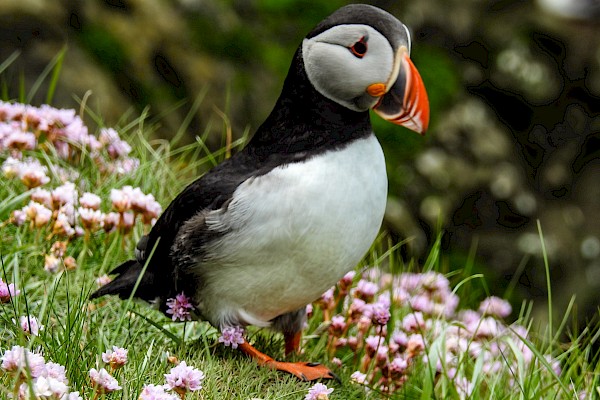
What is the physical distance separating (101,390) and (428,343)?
5.20 ft

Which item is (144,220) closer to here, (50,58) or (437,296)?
(437,296)

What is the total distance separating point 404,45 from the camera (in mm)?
2904

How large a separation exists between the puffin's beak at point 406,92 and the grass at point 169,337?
2.37 feet

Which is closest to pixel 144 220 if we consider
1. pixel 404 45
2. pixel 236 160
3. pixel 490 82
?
pixel 236 160

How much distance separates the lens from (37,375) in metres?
2.35

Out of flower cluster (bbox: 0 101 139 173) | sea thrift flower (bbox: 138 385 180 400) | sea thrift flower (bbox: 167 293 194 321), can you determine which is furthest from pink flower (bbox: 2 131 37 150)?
sea thrift flower (bbox: 138 385 180 400)

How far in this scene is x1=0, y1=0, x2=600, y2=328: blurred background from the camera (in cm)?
626

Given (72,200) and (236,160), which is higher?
(236,160)

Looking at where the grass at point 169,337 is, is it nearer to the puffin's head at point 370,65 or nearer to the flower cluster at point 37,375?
Result: the flower cluster at point 37,375

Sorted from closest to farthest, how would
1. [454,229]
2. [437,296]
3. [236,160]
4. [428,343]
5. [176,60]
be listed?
[236,160] < [428,343] < [437,296] < [176,60] < [454,229]

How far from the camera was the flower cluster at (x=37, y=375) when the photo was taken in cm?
222

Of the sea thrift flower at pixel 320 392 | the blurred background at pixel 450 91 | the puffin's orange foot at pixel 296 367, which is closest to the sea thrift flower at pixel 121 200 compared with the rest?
the puffin's orange foot at pixel 296 367

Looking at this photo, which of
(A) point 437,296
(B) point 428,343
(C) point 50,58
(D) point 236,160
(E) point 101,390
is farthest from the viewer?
(C) point 50,58

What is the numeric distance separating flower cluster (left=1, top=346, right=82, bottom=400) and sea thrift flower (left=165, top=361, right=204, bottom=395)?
0.26 meters
